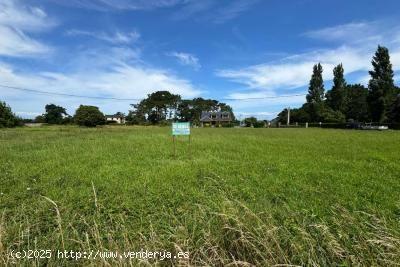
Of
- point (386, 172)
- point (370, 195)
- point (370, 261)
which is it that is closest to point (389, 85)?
point (386, 172)

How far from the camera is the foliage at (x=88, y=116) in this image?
68.2m

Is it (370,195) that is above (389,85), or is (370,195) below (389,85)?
below

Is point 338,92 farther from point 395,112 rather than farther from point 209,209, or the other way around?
point 209,209

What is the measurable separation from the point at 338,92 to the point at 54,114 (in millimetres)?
81514

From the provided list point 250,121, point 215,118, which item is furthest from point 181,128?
point 215,118

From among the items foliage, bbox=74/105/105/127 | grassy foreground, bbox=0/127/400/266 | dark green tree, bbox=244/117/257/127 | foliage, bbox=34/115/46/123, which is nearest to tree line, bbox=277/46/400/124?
dark green tree, bbox=244/117/257/127

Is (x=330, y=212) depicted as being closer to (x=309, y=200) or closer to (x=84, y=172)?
(x=309, y=200)

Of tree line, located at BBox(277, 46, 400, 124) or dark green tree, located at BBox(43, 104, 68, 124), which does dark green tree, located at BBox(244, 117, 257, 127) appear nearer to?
tree line, located at BBox(277, 46, 400, 124)

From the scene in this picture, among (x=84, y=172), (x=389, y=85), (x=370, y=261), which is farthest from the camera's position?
(x=389, y=85)

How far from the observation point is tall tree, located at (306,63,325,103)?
205ft

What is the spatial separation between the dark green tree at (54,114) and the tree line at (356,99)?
225 ft

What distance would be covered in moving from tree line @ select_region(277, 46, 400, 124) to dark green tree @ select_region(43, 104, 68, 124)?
68.5 m

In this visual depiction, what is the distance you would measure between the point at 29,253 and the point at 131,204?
213cm

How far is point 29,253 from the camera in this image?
3.73 metres
